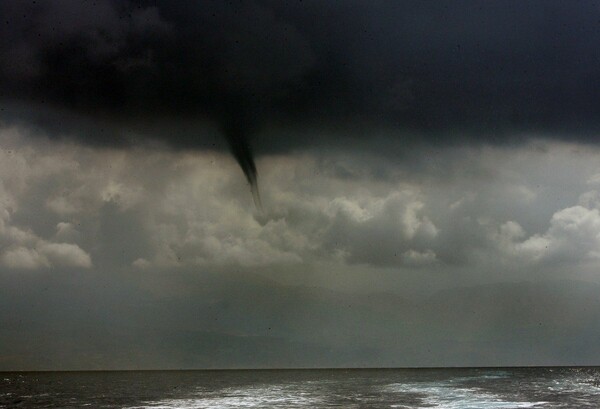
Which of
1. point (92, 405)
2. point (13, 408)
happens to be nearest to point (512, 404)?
point (92, 405)

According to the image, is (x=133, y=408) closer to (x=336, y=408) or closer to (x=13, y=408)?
(x=13, y=408)

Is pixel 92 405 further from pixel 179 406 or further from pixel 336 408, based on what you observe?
pixel 336 408

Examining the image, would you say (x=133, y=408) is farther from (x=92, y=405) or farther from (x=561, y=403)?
(x=561, y=403)

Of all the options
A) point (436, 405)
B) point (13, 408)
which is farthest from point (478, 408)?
point (13, 408)

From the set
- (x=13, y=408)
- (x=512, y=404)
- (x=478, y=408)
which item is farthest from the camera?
(x=13, y=408)

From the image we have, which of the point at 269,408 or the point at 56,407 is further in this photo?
the point at 56,407

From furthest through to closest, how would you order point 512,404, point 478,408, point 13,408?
point 13,408
point 512,404
point 478,408

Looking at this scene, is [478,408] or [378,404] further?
[378,404]
